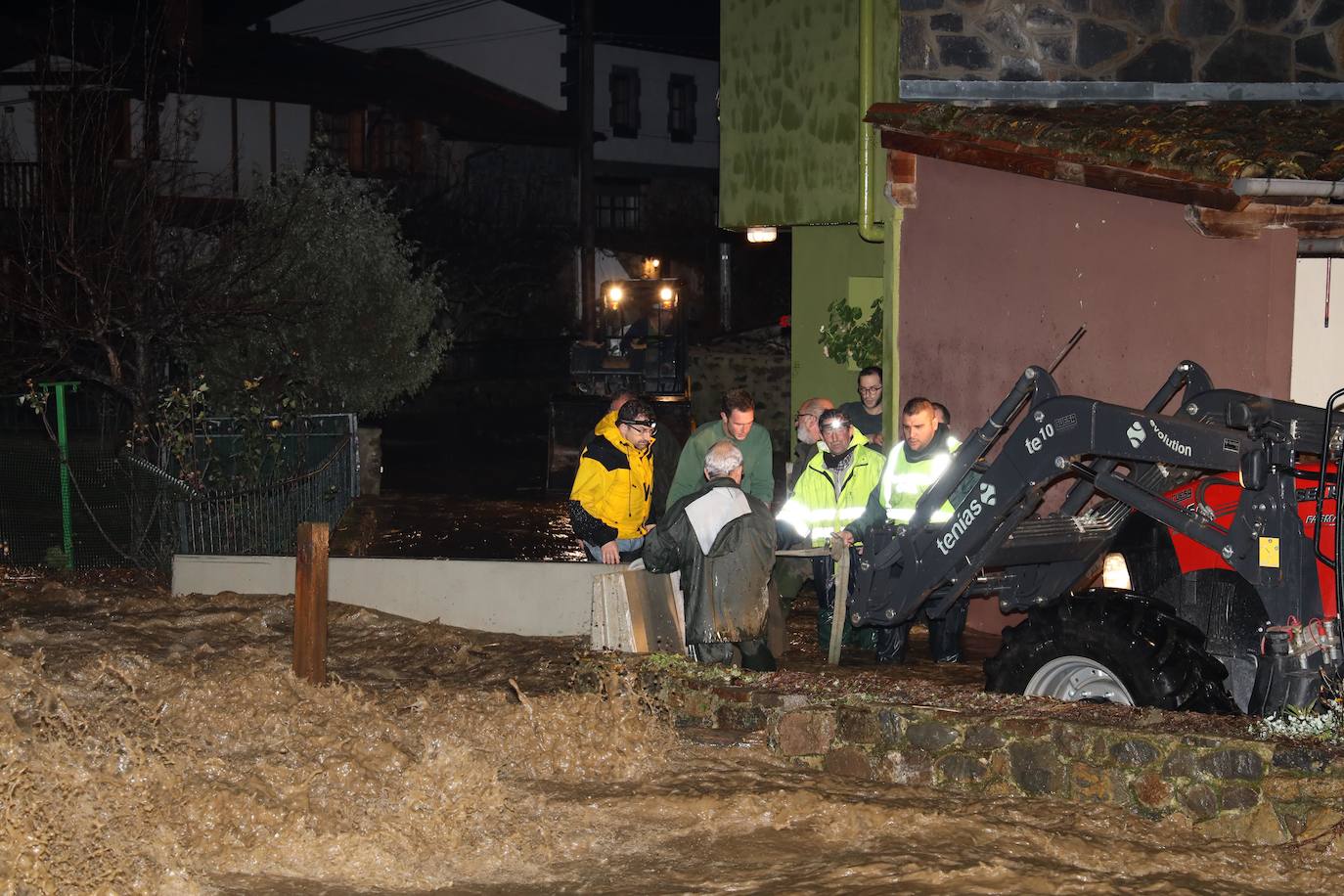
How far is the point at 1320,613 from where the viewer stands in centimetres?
734

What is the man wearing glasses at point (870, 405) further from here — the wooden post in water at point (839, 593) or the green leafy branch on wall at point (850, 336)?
the wooden post in water at point (839, 593)

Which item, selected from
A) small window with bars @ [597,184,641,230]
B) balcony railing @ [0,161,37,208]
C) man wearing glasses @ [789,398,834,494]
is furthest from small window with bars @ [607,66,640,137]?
man wearing glasses @ [789,398,834,494]

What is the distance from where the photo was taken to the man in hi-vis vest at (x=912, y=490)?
10.4m

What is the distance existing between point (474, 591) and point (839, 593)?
2910 mm

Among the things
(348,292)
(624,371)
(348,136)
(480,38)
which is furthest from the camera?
(480,38)

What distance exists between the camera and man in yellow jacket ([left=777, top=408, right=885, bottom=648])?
36.0 feet

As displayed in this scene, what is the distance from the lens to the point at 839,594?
413 inches

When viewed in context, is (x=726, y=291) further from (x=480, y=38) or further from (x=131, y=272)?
(x=131, y=272)

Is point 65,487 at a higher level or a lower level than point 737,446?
lower

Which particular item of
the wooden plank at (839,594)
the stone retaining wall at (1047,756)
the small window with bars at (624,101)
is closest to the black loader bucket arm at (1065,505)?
the wooden plank at (839,594)

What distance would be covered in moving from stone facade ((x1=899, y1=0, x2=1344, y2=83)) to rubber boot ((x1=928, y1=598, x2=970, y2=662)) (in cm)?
444

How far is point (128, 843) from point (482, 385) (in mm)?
32721

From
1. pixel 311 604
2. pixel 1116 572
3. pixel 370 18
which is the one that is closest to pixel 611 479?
pixel 311 604

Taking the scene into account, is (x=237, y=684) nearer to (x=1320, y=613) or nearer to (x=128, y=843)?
(x=128, y=843)
